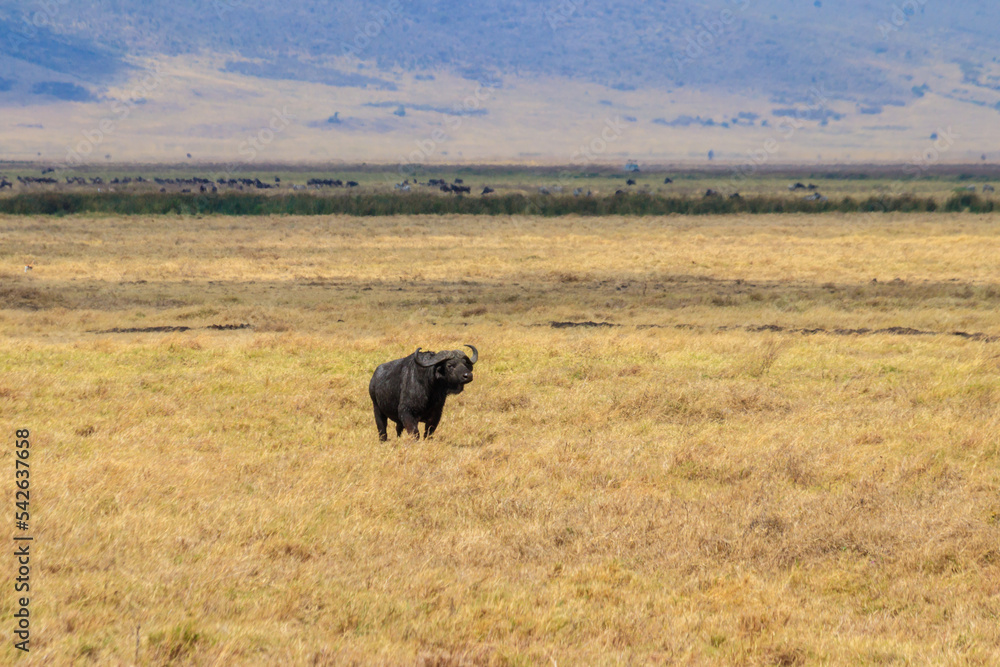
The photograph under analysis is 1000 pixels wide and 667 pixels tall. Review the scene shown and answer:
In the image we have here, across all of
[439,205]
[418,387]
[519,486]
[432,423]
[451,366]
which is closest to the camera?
[519,486]

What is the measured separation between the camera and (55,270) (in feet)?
99.0

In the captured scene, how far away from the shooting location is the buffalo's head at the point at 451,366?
10430mm

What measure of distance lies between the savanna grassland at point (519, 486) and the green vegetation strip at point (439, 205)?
3056 cm

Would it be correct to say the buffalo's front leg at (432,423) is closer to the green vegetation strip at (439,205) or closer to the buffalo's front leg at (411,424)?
the buffalo's front leg at (411,424)

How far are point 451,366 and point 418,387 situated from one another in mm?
598

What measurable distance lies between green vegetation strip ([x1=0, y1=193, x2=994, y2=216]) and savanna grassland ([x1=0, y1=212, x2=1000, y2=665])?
30.6 m

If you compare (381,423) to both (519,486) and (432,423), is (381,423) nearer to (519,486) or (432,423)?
(432,423)

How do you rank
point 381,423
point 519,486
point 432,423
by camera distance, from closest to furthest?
point 519,486 < point 432,423 < point 381,423

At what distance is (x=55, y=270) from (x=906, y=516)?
91.1 feet

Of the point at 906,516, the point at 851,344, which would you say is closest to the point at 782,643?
the point at 906,516

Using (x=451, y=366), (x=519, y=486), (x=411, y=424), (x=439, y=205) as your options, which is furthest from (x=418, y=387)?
(x=439, y=205)

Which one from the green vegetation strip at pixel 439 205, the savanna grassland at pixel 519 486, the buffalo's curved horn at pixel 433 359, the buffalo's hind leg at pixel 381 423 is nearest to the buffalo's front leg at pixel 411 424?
the savanna grassland at pixel 519 486

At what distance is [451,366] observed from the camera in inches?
416

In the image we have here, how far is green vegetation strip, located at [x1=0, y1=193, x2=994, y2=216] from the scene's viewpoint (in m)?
51.9
